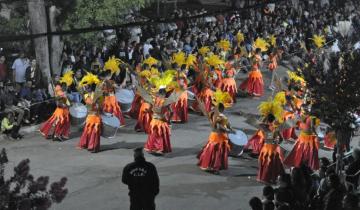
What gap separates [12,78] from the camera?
1906 centimetres

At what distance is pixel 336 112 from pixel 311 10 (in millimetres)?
24306

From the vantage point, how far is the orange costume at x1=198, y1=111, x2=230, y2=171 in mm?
13164

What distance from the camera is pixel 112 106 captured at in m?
17.0

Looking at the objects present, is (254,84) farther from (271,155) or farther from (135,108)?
(271,155)

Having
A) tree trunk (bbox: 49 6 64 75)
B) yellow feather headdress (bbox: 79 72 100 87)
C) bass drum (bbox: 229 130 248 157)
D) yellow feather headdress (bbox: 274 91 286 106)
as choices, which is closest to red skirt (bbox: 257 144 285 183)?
bass drum (bbox: 229 130 248 157)

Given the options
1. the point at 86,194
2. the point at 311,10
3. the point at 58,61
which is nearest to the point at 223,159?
the point at 86,194

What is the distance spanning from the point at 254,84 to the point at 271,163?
331 inches

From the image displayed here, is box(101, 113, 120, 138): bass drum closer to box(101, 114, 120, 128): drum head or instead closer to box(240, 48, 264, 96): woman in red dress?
box(101, 114, 120, 128): drum head

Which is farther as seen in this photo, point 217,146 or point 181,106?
point 181,106

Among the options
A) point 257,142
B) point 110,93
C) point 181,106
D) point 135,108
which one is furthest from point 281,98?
point 135,108

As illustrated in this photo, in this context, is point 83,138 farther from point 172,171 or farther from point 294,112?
point 294,112

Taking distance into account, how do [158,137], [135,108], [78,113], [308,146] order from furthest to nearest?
[135,108], [78,113], [158,137], [308,146]

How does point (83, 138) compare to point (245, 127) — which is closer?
point (83, 138)

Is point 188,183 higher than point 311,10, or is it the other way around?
point 311,10
